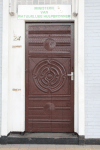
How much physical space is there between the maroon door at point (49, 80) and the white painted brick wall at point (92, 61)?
1.29 feet

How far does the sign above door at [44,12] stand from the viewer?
359 centimetres

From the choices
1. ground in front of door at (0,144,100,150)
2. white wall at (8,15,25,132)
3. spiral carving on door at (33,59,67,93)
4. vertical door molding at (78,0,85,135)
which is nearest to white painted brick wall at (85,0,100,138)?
vertical door molding at (78,0,85,135)

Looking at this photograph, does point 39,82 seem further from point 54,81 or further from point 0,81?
point 0,81

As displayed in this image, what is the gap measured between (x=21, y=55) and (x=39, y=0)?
1372mm

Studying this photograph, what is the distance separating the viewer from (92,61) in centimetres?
352

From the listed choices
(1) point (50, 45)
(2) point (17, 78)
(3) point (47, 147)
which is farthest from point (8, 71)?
(3) point (47, 147)

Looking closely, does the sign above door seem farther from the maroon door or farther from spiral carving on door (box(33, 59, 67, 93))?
spiral carving on door (box(33, 59, 67, 93))

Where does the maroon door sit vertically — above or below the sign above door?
below

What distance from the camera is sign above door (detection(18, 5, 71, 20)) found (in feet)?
11.8

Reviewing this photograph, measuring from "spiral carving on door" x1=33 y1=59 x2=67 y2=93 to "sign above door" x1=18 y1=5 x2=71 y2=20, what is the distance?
1029 millimetres

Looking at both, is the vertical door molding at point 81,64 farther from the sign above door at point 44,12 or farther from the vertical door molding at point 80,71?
the sign above door at point 44,12

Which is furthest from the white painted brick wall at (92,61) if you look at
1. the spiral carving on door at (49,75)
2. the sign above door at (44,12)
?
the spiral carving on door at (49,75)

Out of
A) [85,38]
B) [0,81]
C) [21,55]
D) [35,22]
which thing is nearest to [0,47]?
[21,55]

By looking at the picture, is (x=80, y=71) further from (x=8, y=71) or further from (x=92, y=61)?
(x=8, y=71)
